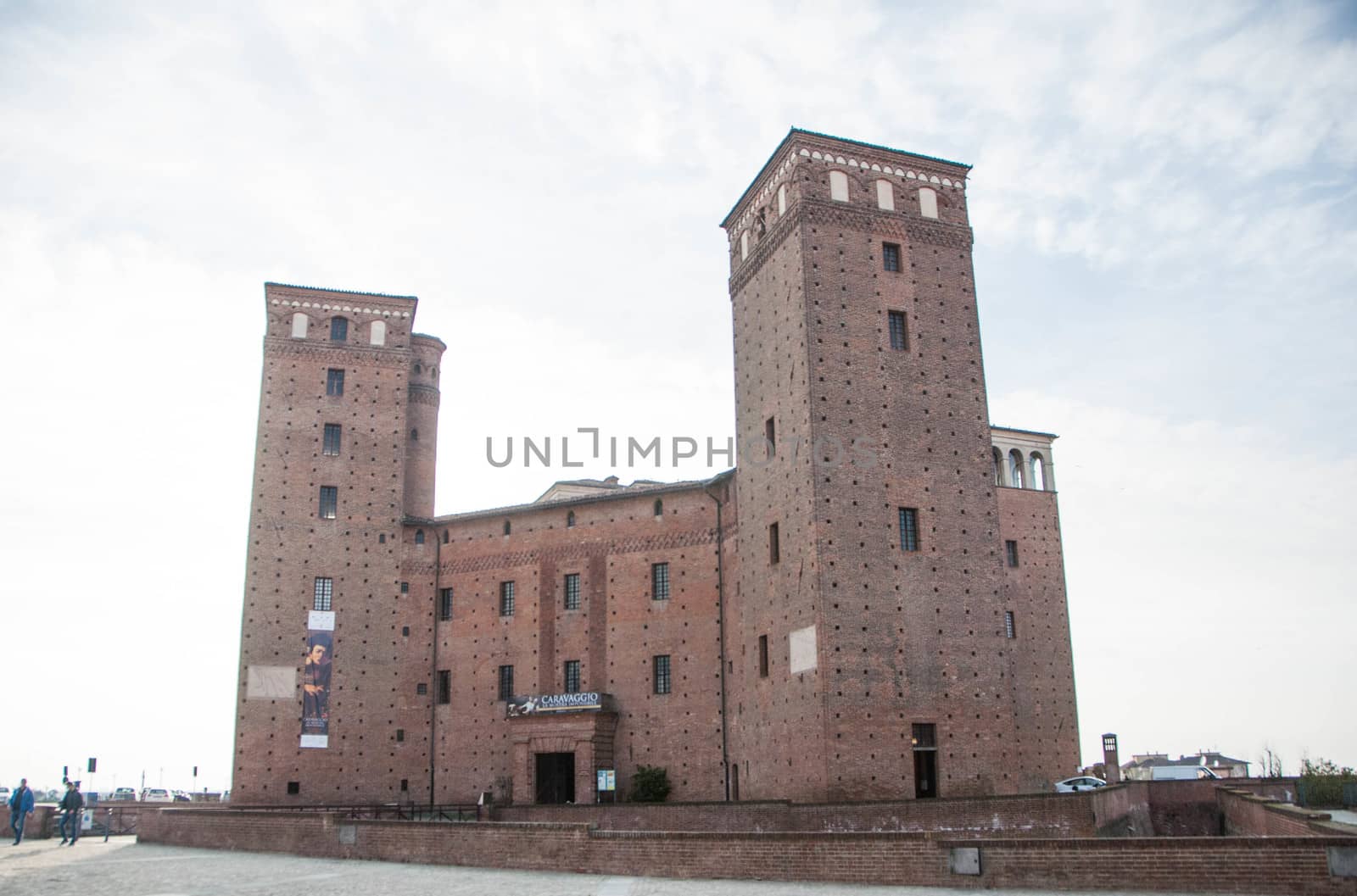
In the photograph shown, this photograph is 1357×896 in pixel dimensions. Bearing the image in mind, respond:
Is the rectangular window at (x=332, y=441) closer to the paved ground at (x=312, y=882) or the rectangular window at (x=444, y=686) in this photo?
the rectangular window at (x=444, y=686)

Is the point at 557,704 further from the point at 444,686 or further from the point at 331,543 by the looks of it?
the point at 331,543

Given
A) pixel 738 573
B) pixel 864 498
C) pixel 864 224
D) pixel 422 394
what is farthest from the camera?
pixel 422 394

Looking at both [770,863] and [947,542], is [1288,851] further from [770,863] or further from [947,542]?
[947,542]

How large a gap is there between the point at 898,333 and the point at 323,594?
63.4ft

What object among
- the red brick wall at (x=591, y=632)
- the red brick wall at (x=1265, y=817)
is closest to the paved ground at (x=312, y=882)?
the red brick wall at (x=1265, y=817)

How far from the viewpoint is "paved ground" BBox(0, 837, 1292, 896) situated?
47.4ft

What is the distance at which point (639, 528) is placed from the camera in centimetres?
3475

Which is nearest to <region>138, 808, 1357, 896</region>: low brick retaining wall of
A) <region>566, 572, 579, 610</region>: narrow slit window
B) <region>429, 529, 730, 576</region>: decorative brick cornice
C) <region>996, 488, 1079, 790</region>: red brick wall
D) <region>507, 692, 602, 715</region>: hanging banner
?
<region>507, 692, 602, 715</region>: hanging banner

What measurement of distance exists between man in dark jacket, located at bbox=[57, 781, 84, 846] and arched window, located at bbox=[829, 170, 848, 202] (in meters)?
22.0

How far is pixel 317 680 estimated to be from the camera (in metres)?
35.4

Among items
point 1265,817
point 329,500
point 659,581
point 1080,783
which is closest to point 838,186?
point 659,581

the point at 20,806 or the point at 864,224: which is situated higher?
the point at 864,224

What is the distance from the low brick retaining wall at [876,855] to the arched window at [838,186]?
58.7ft

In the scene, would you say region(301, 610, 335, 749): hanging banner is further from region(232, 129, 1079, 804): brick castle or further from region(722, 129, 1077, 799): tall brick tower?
region(722, 129, 1077, 799): tall brick tower
